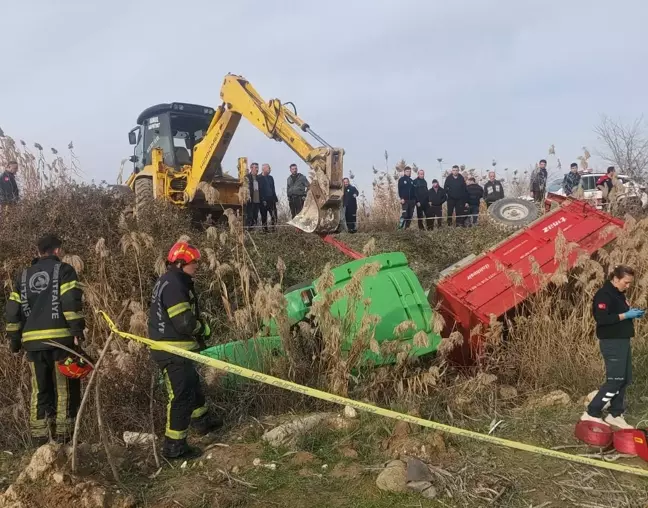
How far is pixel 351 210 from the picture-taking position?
44.2 feet

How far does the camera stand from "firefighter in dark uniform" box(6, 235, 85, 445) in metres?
4.47

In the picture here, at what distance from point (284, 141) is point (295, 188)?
3872 mm

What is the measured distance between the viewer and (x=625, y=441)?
3.88m

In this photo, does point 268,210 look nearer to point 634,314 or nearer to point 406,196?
point 406,196

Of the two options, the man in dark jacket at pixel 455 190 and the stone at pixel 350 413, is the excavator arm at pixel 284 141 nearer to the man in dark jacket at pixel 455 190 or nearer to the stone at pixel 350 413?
the stone at pixel 350 413

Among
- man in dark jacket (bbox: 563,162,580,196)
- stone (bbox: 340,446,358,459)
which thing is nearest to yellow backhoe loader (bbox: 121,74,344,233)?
stone (bbox: 340,446,358,459)

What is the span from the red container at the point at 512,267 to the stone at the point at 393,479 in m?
2.42

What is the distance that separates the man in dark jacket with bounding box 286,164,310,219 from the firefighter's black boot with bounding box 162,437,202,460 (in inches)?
361

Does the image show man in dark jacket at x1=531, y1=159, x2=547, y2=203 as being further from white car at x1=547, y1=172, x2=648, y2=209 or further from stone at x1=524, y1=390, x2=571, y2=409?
stone at x1=524, y1=390, x2=571, y2=409

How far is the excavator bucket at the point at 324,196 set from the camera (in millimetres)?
7797

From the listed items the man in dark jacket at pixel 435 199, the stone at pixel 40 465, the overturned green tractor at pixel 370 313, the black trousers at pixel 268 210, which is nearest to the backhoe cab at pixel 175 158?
the black trousers at pixel 268 210

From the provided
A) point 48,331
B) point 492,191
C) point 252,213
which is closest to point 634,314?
point 48,331

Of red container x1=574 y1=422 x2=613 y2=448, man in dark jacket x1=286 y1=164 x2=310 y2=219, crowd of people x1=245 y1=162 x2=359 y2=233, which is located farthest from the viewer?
man in dark jacket x1=286 y1=164 x2=310 y2=219

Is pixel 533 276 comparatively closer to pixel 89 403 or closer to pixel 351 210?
pixel 89 403
